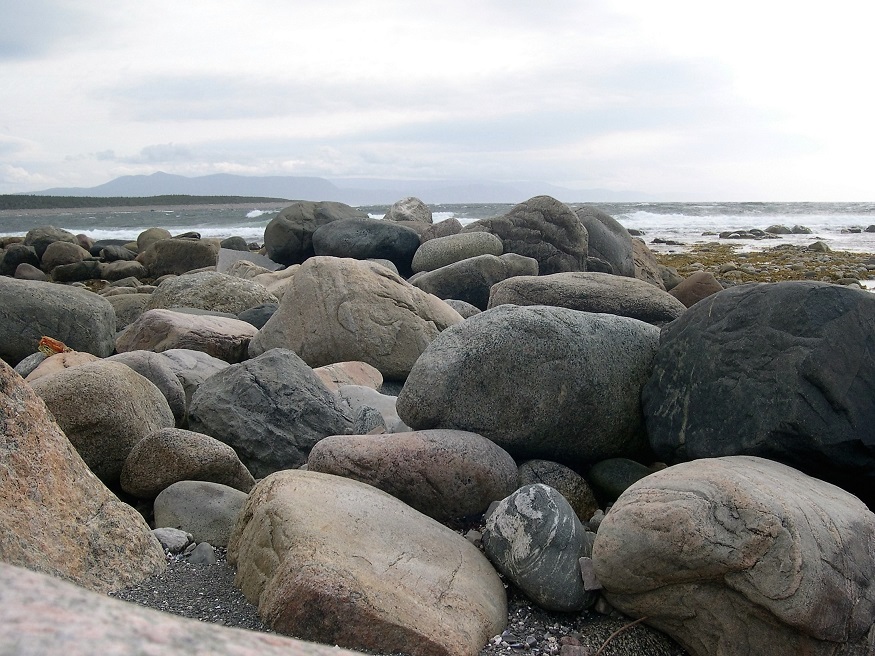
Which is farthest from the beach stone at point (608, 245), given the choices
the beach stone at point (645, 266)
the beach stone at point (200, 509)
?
the beach stone at point (200, 509)

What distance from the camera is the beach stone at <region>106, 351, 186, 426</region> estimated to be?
591 centimetres

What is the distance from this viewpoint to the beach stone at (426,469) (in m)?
4.55

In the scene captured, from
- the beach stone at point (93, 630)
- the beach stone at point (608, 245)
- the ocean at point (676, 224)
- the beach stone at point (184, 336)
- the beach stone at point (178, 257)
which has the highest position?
the beach stone at point (93, 630)

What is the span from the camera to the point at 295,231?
16609 mm

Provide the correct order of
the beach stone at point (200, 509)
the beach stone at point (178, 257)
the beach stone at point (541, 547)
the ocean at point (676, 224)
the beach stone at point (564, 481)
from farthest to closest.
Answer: the ocean at point (676, 224) < the beach stone at point (178, 257) < the beach stone at point (564, 481) < the beach stone at point (200, 509) < the beach stone at point (541, 547)

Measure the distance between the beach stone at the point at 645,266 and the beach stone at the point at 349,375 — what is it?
7.96m

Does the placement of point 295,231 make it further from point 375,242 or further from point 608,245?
point 608,245

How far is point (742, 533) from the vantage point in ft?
11.0

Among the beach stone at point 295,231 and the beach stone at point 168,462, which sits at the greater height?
the beach stone at point 295,231

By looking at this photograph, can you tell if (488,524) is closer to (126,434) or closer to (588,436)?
(588,436)

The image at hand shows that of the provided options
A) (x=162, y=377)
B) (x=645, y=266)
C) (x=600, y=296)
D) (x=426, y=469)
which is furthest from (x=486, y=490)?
(x=645, y=266)

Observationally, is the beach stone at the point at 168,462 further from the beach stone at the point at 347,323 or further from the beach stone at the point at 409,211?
the beach stone at the point at 409,211

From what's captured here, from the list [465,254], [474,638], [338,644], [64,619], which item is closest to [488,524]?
[474,638]

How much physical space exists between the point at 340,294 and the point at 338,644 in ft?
17.0
